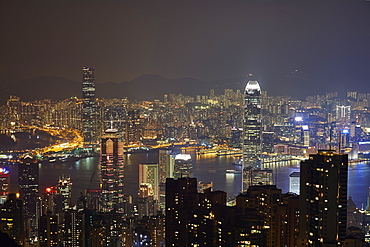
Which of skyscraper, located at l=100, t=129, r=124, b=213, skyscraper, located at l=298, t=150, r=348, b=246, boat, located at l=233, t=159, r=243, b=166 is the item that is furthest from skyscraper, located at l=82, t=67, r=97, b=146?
skyscraper, located at l=298, t=150, r=348, b=246

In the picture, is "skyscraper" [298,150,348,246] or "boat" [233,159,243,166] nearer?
"skyscraper" [298,150,348,246]

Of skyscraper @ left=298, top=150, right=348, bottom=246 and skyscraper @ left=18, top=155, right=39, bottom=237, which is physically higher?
skyscraper @ left=298, top=150, right=348, bottom=246

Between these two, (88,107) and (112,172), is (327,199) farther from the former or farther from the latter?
(88,107)

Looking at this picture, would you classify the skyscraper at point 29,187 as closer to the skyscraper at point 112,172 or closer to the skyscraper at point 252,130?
the skyscraper at point 112,172

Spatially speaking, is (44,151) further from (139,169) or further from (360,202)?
(360,202)

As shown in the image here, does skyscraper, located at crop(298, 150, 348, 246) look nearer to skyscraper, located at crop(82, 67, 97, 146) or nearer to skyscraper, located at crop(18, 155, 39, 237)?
skyscraper, located at crop(18, 155, 39, 237)

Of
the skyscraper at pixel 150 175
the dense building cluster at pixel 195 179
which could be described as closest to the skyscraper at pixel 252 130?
the dense building cluster at pixel 195 179

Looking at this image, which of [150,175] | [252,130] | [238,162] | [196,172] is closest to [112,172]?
[150,175]
